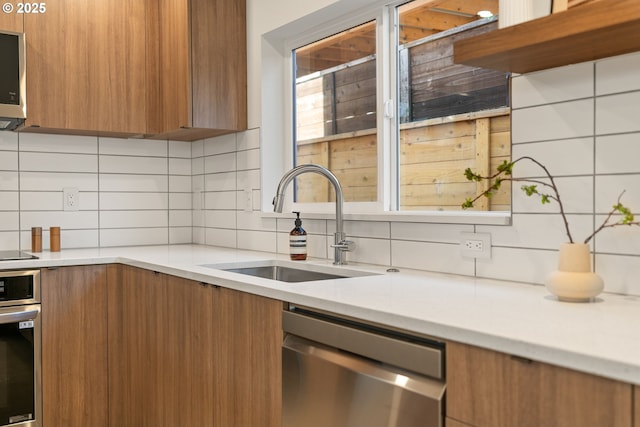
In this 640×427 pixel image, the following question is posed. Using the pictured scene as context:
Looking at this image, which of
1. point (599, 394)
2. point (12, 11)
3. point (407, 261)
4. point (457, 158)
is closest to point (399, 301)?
point (599, 394)

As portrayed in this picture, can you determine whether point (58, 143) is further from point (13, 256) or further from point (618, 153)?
point (618, 153)

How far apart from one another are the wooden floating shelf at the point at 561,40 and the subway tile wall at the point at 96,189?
2.28m

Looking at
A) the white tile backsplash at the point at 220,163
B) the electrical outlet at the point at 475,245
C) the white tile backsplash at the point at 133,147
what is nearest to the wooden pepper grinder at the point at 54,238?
the white tile backsplash at the point at 133,147

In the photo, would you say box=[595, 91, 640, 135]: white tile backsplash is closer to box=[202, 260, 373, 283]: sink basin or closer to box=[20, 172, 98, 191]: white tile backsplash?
box=[202, 260, 373, 283]: sink basin

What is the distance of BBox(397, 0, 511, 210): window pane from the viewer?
6.98 ft

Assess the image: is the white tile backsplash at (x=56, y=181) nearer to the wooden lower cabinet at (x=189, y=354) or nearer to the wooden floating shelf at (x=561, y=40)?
the wooden lower cabinet at (x=189, y=354)

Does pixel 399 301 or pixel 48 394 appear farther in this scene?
pixel 48 394

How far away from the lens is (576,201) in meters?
1.69

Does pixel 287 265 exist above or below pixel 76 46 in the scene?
below

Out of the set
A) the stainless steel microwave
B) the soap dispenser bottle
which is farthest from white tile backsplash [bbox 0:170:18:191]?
the soap dispenser bottle

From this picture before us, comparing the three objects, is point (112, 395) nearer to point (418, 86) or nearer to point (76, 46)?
point (76, 46)

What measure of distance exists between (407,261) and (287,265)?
55 centimetres

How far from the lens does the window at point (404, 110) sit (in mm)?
2176

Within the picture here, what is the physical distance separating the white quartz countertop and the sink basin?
106 mm
